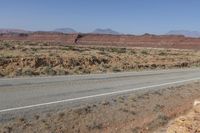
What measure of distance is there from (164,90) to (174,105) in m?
2.91

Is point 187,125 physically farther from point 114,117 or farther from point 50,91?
point 50,91

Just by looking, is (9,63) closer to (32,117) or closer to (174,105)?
(174,105)

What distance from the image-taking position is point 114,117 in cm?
1166

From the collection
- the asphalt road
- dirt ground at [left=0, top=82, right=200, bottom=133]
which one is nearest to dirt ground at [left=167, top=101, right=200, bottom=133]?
dirt ground at [left=0, top=82, right=200, bottom=133]

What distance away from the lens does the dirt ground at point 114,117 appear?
9.84m

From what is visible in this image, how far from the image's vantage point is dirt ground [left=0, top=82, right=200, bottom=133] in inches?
387

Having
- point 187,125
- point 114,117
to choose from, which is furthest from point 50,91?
point 187,125

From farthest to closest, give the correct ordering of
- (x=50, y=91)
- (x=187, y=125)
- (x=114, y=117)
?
(x=50, y=91), (x=114, y=117), (x=187, y=125)

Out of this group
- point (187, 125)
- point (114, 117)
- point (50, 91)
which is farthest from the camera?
point (50, 91)

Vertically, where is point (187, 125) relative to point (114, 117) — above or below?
above

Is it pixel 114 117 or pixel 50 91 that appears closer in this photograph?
pixel 114 117

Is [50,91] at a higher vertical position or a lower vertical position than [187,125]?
lower

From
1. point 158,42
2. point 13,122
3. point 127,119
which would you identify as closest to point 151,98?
point 127,119

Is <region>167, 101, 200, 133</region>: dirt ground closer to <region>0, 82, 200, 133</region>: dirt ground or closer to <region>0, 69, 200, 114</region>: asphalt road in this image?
<region>0, 82, 200, 133</region>: dirt ground
